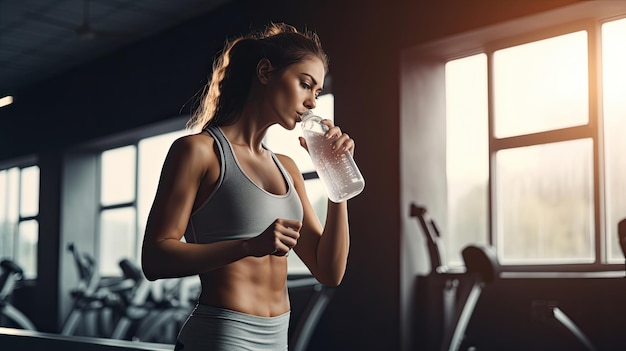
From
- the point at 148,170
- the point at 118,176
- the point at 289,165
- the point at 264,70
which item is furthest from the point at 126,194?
the point at 264,70

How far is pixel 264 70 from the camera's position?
106cm

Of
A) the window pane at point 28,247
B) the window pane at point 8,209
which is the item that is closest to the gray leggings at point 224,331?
the window pane at point 28,247

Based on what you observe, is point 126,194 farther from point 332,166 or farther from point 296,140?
point 332,166

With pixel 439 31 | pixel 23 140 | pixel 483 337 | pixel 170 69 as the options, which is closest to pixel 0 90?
pixel 23 140

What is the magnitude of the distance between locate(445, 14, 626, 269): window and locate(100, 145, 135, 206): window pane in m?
3.72

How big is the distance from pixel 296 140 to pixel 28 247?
4.50 metres

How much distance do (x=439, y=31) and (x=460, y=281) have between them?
1.37 m

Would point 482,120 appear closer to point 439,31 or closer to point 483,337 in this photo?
point 439,31

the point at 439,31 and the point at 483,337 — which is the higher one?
the point at 439,31

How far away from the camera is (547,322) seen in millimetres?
3502

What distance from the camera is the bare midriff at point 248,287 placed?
99cm

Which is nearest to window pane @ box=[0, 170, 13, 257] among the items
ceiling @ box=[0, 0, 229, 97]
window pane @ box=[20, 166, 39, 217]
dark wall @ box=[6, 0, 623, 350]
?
window pane @ box=[20, 166, 39, 217]

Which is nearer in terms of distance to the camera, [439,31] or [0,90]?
[439,31]

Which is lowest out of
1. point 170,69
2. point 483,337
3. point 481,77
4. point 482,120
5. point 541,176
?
point 483,337
